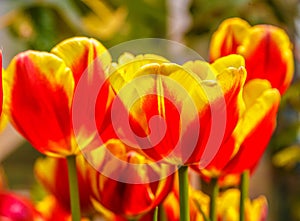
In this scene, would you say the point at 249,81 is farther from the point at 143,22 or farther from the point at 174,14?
the point at 174,14

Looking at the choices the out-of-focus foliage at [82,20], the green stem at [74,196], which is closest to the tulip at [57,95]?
the green stem at [74,196]

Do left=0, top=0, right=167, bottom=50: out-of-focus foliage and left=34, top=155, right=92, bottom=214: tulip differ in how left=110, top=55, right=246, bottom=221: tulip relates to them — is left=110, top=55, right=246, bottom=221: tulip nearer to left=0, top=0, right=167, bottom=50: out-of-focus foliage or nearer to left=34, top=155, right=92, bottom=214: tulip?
left=34, top=155, right=92, bottom=214: tulip

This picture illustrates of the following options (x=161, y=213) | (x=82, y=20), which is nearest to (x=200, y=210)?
(x=161, y=213)

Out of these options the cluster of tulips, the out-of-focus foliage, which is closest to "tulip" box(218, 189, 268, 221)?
the cluster of tulips

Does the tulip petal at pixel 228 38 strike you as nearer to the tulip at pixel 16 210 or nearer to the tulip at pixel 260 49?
the tulip at pixel 260 49

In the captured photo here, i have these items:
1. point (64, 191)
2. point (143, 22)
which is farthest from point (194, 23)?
point (64, 191)
